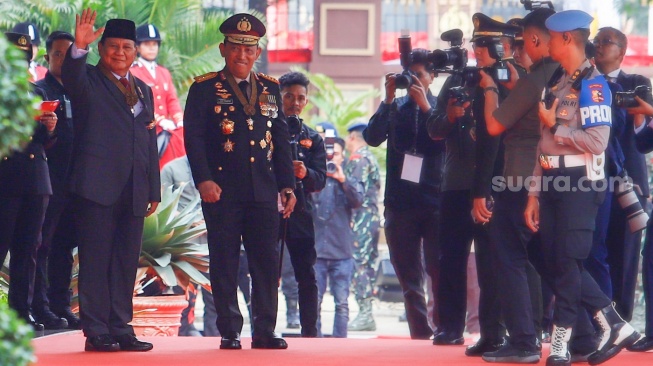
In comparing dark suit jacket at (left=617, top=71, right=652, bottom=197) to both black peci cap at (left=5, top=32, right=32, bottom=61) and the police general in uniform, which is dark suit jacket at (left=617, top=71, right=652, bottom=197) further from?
black peci cap at (left=5, top=32, right=32, bottom=61)

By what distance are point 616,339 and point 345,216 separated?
575 centimetres

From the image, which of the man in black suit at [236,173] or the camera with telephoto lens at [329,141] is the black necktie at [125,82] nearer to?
the man in black suit at [236,173]

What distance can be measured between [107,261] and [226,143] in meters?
0.91

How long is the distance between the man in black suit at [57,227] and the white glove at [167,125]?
398cm

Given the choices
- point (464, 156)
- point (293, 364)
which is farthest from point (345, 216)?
point (293, 364)

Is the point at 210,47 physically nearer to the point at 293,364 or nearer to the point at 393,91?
the point at 393,91

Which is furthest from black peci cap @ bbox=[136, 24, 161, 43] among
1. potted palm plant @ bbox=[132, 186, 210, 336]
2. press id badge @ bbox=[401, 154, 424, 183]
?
→ press id badge @ bbox=[401, 154, 424, 183]

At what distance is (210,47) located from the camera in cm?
1592

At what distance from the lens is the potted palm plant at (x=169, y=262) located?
Answer: 858 centimetres

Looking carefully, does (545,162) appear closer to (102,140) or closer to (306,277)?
(102,140)

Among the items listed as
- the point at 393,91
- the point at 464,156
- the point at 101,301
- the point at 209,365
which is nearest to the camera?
the point at 209,365

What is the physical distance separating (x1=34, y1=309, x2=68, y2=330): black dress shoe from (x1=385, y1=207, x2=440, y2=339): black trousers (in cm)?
212

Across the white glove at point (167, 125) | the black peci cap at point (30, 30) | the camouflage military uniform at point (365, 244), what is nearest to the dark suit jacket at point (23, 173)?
the black peci cap at point (30, 30)

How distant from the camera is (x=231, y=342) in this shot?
22.5ft
